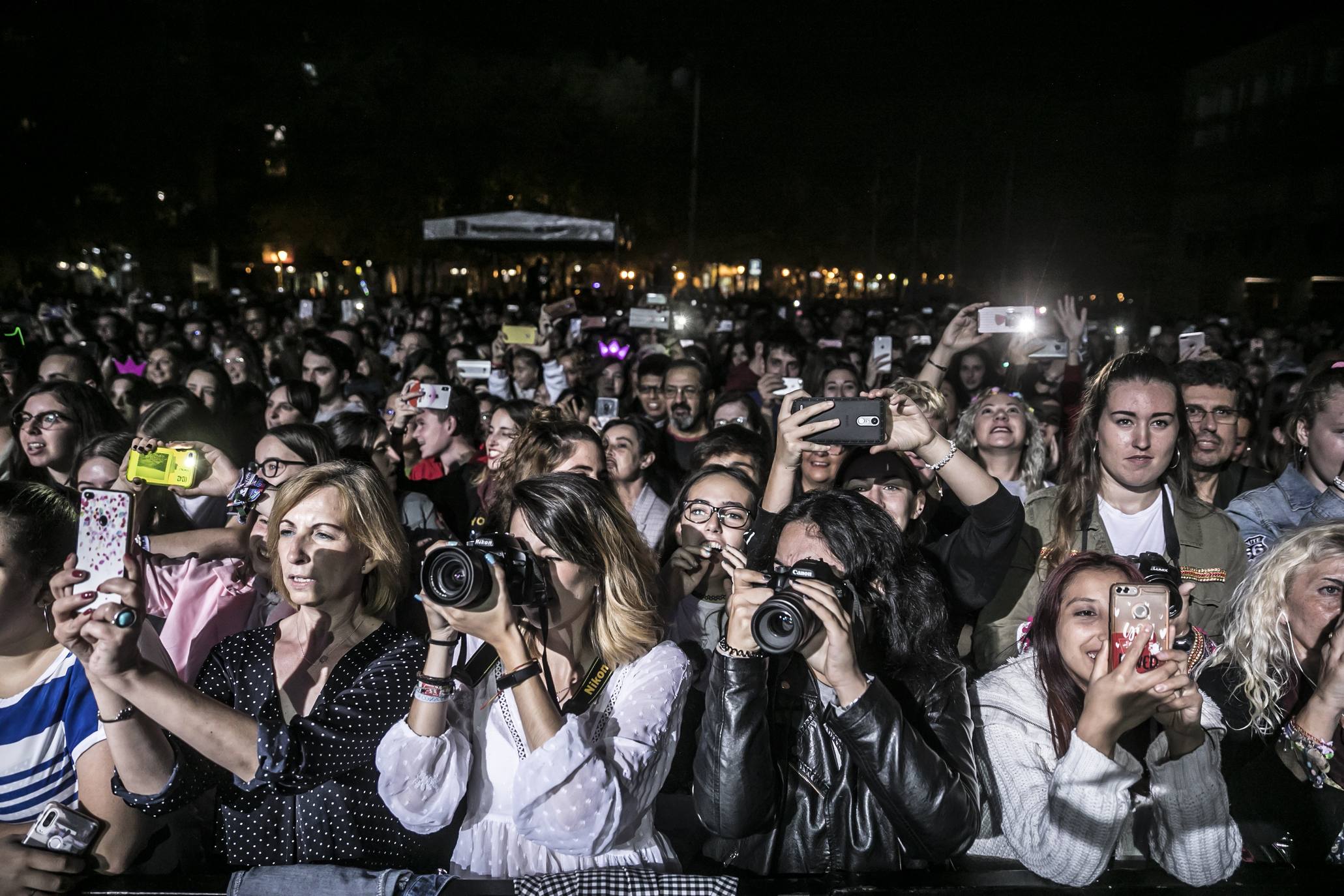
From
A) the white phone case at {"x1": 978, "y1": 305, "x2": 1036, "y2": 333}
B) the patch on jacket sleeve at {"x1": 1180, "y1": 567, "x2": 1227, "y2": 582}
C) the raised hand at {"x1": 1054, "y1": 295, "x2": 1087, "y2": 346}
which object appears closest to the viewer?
the patch on jacket sleeve at {"x1": 1180, "y1": 567, "x2": 1227, "y2": 582}

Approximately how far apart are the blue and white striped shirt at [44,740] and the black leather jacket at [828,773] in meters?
1.56

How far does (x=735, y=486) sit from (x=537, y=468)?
101cm

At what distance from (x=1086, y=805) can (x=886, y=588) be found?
2.24ft

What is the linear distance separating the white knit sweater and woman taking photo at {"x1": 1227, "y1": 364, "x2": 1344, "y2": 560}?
1.98 meters

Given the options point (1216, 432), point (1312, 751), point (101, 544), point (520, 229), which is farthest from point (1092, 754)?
point (520, 229)

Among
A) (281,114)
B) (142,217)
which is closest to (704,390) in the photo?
(142,217)

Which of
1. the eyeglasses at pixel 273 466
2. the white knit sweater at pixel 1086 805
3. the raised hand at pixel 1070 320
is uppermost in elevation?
the raised hand at pixel 1070 320

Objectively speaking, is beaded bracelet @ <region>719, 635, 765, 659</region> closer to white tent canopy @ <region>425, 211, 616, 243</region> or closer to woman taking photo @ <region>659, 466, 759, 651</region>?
woman taking photo @ <region>659, 466, 759, 651</region>

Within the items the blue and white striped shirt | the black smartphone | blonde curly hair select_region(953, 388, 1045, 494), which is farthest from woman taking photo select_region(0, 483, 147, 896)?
blonde curly hair select_region(953, 388, 1045, 494)

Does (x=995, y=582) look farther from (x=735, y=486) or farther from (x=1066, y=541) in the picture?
(x=735, y=486)

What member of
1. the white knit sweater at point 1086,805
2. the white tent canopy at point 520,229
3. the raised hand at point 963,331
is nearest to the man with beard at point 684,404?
the raised hand at point 963,331

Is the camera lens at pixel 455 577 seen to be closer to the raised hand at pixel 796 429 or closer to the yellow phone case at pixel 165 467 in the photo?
the raised hand at pixel 796 429

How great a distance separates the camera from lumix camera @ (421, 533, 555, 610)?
2.34 meters

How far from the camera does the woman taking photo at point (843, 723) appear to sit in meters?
2.36
